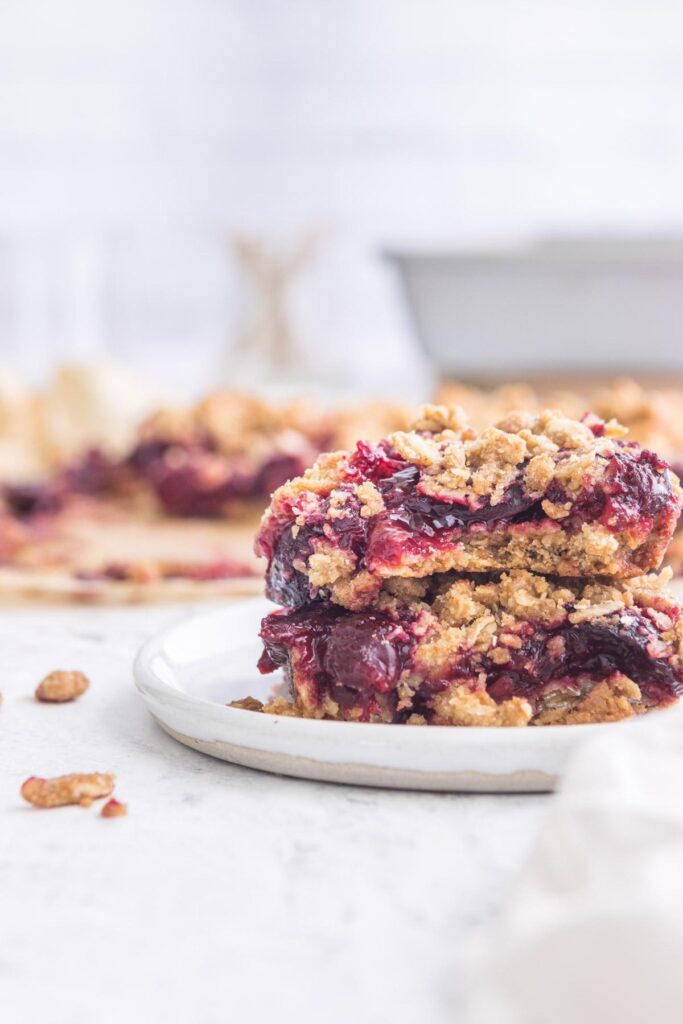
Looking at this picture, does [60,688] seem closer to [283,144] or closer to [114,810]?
[114,810]

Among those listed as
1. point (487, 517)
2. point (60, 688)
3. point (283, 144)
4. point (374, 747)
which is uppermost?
point (283, 144)

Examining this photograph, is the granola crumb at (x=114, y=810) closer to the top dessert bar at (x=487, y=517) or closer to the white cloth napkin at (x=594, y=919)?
the top dessert bar at (x=487, y=517)

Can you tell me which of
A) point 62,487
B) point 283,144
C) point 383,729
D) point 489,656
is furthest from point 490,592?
point 283,144

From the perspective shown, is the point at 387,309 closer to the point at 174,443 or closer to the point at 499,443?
the point at 174,443

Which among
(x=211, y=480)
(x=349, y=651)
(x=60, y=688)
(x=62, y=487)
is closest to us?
(x=349, y=651)

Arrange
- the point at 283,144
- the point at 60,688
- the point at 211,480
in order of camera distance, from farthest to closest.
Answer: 1. the point at 283,144
2. the point at 211,480
3. the point at 60,688

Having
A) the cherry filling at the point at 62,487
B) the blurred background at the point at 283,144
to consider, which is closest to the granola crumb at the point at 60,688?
the cherry filling at the point at 62,487
